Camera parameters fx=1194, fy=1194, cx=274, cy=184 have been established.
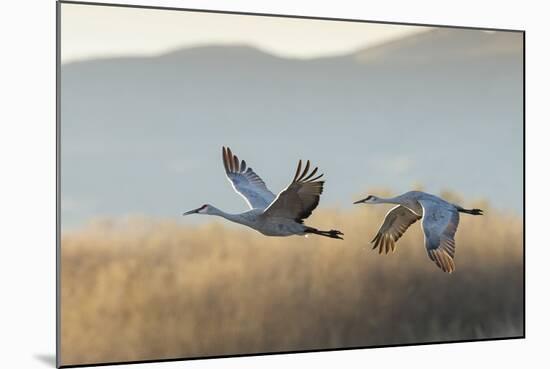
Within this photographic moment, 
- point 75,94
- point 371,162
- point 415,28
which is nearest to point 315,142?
point 371,162

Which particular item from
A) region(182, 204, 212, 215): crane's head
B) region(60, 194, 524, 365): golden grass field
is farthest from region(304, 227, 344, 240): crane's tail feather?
region(182, 204, 212, 215): crane's head

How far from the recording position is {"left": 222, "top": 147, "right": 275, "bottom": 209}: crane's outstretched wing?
312 inches

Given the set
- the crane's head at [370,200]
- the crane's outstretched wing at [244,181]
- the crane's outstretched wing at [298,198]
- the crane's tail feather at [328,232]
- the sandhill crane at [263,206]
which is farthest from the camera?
the crane's head at [370,200]

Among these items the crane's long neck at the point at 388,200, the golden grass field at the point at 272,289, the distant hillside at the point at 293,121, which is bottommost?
the golden grass field at the point at 272,289

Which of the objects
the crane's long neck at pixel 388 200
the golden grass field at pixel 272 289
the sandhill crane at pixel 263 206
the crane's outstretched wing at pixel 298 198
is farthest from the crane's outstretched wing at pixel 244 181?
the crane's long neck at pixel 388 200

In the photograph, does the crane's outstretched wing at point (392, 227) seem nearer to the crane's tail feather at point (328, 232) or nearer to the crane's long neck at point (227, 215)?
the crane's tail feather at point (328, 232)

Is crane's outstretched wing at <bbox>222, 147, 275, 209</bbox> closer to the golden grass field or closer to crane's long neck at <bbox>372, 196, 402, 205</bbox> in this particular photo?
the golden grass field

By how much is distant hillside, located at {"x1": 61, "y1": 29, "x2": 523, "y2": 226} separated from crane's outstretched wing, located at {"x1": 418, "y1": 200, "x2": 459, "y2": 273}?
180mm

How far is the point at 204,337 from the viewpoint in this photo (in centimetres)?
794

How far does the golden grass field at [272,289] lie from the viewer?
768 centimetres

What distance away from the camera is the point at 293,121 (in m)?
8.17

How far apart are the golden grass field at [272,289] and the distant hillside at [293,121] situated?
20 centimetres

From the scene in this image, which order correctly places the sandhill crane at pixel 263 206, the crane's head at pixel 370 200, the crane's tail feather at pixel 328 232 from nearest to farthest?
1. the sandhill crane at pixel 263 206
2. the crane's tail feather at pixel 328 232
3. the crane's head at pixel 370 200

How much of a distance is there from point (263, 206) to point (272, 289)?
0.59m
